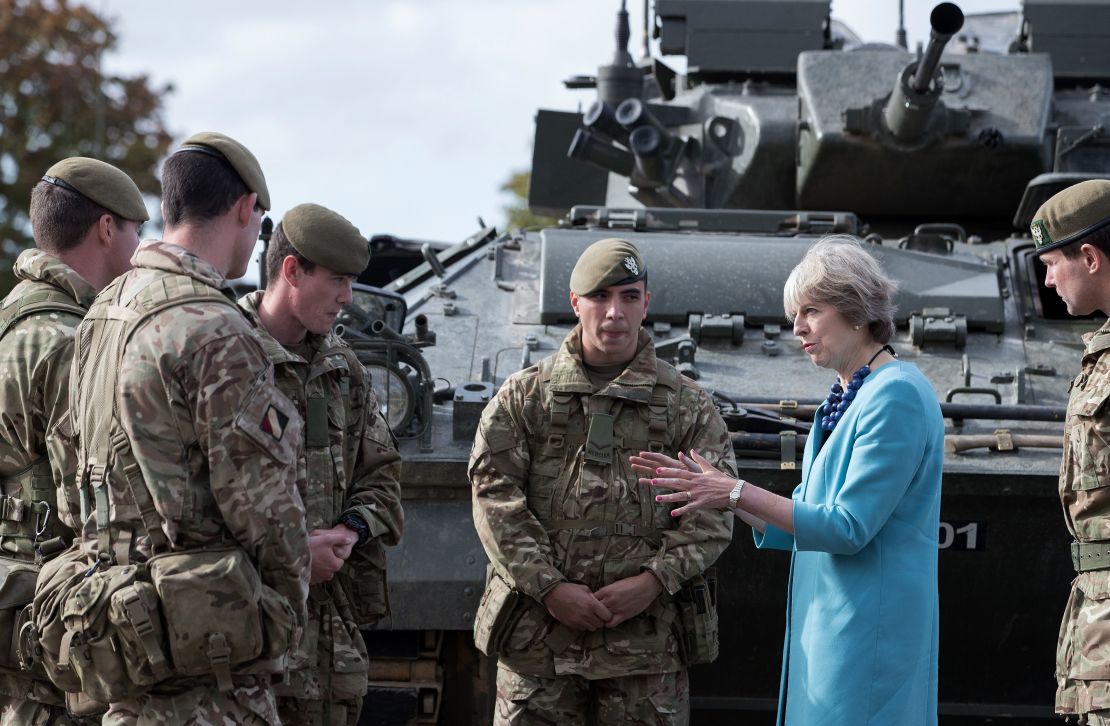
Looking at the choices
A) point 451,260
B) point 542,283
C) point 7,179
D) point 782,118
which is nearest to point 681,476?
point 542,283

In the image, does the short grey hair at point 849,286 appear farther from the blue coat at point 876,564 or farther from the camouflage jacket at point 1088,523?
the camouflage jacket at point 1088,523

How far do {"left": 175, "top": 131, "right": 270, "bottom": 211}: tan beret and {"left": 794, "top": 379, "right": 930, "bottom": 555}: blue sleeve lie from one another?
4.76 ft

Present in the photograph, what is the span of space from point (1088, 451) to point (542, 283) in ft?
9.05

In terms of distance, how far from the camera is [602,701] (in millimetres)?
4480

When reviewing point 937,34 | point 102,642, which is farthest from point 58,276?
point 937,34

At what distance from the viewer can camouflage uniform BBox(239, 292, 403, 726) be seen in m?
4.19

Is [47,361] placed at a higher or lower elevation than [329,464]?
higher

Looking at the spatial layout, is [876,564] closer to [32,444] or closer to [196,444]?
[196,444]

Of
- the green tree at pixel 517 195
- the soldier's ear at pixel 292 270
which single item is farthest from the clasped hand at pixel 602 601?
the green tree at pixel 517 195

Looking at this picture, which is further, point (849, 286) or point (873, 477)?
point (849, 286)

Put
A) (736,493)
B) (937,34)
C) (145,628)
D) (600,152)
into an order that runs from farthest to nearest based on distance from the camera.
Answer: (600,152) < (937,34) < (736,493) < (145,628)

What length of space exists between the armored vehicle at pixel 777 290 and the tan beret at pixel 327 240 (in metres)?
0.94

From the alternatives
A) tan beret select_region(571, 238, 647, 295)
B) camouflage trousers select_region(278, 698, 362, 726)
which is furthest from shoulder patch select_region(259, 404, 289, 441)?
tan beret select_region(571, 238, 647, 295)

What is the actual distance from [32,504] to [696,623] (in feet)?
6.07
